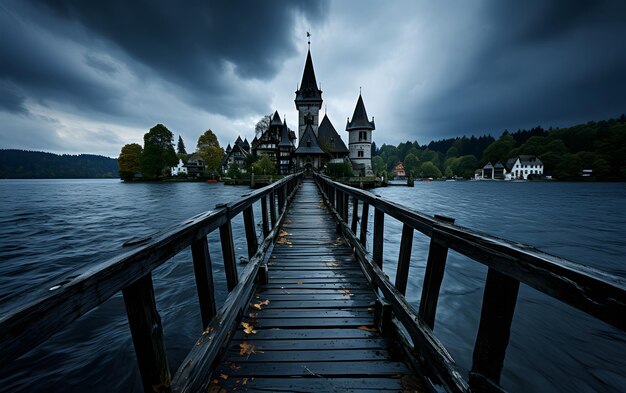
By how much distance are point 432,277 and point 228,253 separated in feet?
7.13

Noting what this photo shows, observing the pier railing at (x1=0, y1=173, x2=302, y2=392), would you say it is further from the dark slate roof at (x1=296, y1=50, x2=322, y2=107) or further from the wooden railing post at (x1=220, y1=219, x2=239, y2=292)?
the dark slate roof at (x1=296, y1=50, x2=322, y2=107)

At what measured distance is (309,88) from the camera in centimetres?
4778

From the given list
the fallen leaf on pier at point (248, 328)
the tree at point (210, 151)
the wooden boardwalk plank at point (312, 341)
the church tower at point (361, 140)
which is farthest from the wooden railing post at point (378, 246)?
the tree at point (210, 151)

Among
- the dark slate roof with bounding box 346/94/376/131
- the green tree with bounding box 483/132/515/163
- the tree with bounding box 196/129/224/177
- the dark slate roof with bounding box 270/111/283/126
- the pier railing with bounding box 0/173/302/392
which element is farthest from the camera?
the green tree with bounding box 483/132/515/163

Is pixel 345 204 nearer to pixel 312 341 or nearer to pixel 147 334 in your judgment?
pixel 312 341

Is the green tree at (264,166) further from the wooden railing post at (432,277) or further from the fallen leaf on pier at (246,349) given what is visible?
the wooden railing post at (432,277)

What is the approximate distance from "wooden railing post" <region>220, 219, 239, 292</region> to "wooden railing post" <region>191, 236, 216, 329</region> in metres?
0.45

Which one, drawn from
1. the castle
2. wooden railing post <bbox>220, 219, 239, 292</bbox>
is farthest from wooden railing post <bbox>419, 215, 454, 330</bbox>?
the castle

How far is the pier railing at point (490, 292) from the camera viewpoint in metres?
1.17

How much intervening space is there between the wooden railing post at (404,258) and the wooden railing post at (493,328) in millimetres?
1066

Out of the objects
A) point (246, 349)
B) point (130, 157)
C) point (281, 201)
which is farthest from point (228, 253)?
point (130, 157)

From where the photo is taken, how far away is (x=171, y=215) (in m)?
20.6

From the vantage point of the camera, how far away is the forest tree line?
217 feet

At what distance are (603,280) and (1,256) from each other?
1623 centimetres
